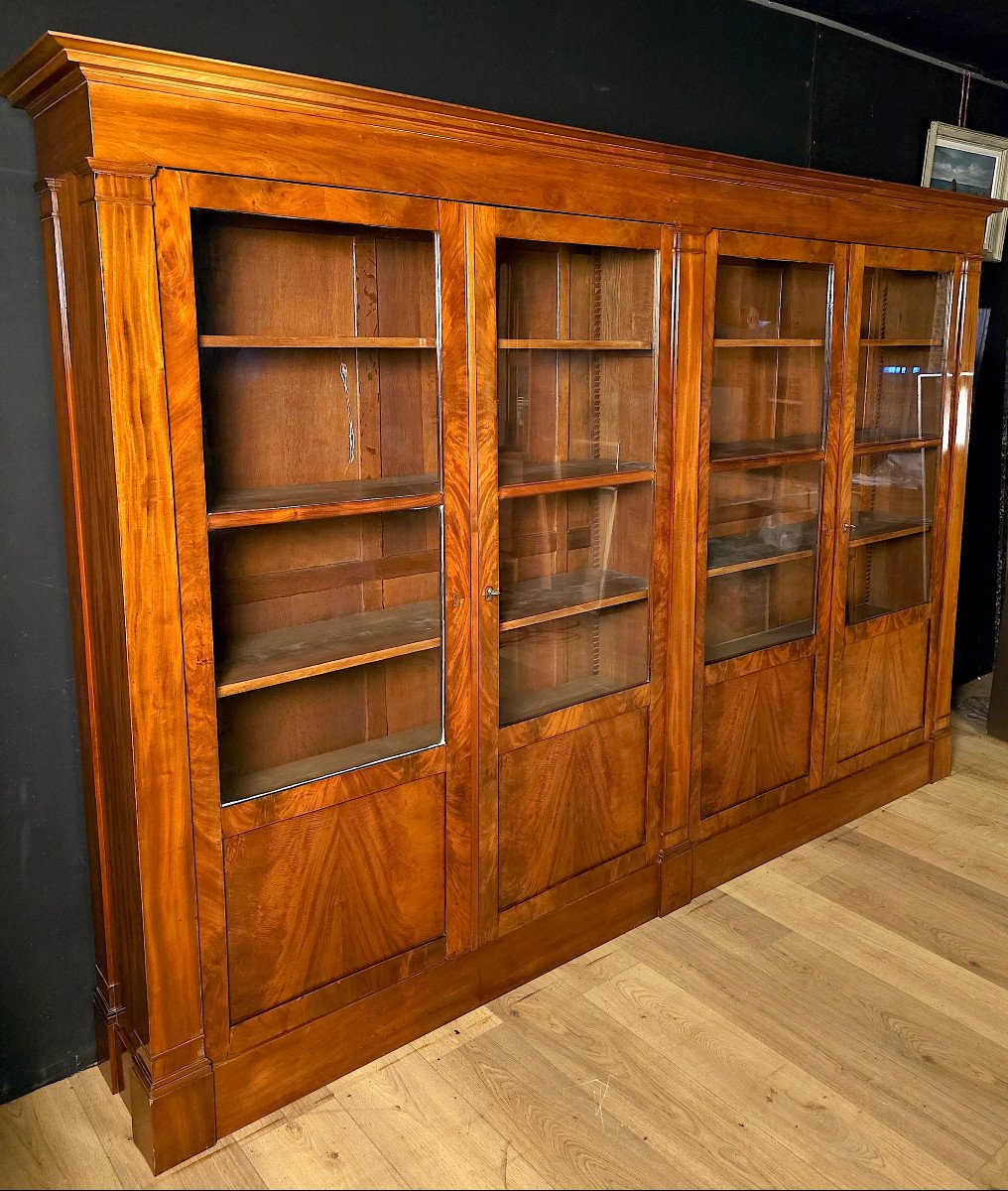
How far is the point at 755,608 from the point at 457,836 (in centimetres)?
120

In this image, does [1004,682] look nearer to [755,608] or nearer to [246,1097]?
[755,608]

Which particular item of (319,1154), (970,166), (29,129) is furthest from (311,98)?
(970,166)

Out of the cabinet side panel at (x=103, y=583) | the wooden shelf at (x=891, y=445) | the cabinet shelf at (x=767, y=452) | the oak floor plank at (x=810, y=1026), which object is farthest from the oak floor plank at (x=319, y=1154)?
the wooden shelf at (x=891, y=445)

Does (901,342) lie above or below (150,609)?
above

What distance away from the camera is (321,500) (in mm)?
2055

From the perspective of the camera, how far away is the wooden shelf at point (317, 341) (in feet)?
6.26

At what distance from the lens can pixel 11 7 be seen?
6.15ft

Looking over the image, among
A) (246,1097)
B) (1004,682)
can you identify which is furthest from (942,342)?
(246,1097)

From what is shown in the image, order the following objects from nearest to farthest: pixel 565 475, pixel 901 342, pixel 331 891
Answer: pixel 331 891, pixel 565 475, pixel 901 342

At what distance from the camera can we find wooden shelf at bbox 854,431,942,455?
3.16m

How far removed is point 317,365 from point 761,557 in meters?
1.47

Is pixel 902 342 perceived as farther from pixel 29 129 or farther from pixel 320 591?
pixel 29 129

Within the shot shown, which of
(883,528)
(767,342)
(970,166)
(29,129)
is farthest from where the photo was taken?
(970,166)

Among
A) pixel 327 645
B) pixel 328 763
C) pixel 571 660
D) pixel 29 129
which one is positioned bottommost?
pixel 328 763
